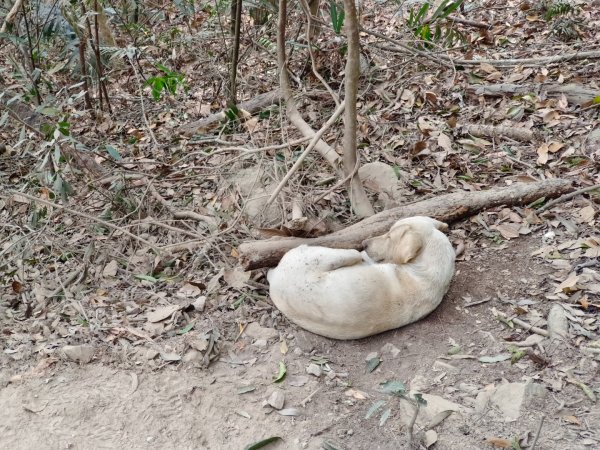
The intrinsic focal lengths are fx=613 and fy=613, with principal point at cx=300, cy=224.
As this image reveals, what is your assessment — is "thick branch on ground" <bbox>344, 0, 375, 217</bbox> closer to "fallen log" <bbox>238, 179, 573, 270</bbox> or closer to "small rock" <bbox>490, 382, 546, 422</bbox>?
"fallen log" <bbox>238, 179, 573, 270</bbox>

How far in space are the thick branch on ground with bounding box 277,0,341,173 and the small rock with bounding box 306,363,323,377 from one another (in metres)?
1.69

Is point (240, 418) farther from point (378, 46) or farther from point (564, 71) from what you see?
point (564, 71)

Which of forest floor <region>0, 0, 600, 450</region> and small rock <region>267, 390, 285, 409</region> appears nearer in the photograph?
forest floor <region>0, 0, 600, 450</region>

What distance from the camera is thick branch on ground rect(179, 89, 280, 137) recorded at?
6.14 m

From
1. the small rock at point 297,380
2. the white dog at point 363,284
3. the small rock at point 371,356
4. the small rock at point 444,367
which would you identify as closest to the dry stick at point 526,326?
the white dog at point 363,284

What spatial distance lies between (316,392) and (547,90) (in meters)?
3.80

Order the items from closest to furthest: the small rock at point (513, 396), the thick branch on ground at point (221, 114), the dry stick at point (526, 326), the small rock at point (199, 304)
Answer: the small rock at point (513, 396) < the dry stick at point (526, 326) < the small rock at point (199, 304) < the thick branch on ground at point (221, 114)

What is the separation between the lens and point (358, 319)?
3.63m

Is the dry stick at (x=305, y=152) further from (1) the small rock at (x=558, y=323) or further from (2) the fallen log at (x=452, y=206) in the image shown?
(1) the small rock at (x=558, y=323)

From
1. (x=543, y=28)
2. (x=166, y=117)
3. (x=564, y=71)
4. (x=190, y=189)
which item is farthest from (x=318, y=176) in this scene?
(x=543, y=28)

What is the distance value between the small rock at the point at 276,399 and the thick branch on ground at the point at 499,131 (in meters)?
3.16

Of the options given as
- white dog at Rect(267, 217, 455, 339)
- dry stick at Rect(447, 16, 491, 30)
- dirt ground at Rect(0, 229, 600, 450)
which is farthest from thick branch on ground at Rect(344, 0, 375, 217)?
dry stick at Rect(447, 16, 491, 30)

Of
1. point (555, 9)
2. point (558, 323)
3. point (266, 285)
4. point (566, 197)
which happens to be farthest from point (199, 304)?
point (555, 9)

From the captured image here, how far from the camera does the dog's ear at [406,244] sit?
13.0 feet
